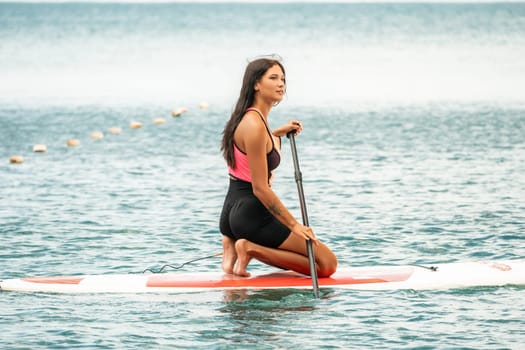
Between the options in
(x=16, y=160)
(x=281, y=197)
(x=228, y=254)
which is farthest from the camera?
(x=16, y=160)

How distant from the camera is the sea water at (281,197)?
8898 millimetres

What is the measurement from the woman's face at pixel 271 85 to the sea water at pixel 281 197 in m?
1.54

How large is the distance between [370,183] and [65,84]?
87.1 feet

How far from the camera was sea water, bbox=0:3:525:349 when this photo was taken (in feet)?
29.2

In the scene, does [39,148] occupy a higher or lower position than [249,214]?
lower

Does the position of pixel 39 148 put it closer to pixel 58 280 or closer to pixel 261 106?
pixel 58 280

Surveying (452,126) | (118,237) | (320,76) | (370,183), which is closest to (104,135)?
(452,126)

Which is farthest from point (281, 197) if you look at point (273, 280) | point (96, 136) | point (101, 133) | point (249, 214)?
point (101, 133)

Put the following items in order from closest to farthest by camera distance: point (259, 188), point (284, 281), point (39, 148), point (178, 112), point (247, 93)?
point (259, 188) < point (247, 93) < point (284, 281) < point (39, 148) < point (178, 112)

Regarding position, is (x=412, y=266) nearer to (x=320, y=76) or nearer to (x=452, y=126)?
(x=452, y=126)

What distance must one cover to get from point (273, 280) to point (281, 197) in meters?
6.26

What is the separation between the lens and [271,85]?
924 centimetres

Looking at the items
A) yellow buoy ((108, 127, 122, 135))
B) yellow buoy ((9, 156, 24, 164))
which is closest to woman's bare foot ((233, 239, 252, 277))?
yellow buoy ((9, 156, 24, 164))

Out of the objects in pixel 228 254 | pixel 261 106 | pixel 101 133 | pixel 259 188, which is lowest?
pixel 101 133
